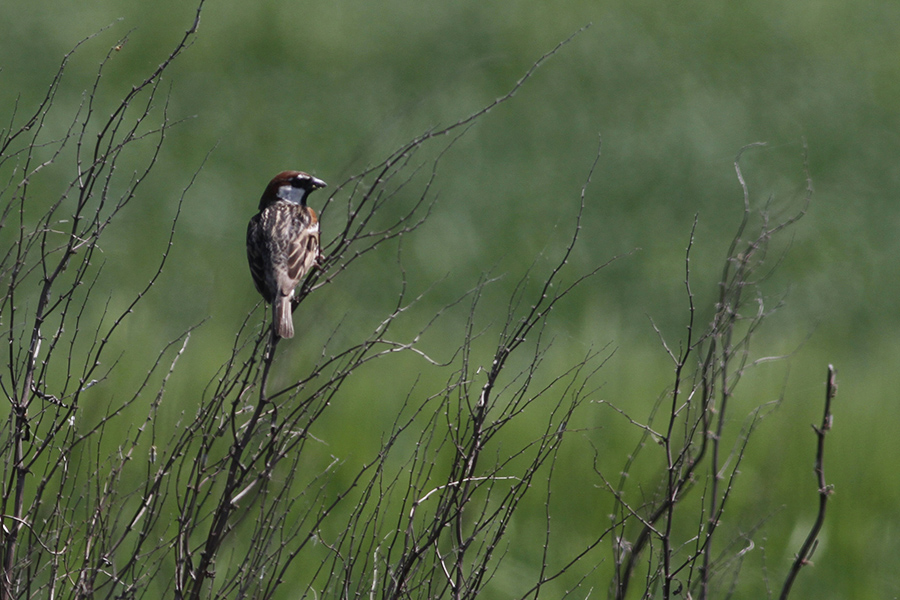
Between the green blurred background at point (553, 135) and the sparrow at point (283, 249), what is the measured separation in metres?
2.56

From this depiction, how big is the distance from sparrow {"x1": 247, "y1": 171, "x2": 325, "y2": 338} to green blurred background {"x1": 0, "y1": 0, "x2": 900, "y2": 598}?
8.39 ft

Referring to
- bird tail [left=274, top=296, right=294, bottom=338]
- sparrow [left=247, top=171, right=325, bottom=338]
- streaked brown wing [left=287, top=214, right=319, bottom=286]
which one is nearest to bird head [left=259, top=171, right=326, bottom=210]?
sparrow [left=247, top=171, right=325, bottom=338]

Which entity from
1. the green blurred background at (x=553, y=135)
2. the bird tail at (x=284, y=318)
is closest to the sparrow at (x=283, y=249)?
the bird tail at (x=284, y=318)

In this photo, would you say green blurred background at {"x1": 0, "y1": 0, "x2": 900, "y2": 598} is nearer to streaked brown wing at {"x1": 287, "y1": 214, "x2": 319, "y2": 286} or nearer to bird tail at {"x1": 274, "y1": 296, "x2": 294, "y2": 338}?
streaked brown wing at {"x1": 287, "y1": 214, "x2": 319, "y2": 286}

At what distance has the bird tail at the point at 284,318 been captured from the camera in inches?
175

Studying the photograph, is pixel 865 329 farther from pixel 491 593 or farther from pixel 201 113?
pixel 201 113

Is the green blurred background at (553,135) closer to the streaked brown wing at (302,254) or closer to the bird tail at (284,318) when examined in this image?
the streaked brown wing at (302,254)

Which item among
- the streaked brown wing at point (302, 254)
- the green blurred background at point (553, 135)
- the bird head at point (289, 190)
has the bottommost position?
the streaked brown wing at point (302, 254)

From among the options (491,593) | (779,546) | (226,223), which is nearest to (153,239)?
(226,223)

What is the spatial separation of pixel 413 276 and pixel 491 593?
442cm

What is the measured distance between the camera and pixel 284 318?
4.60 meters

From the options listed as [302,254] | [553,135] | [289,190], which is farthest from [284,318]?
[553,135]

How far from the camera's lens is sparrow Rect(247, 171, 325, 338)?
4891 mm

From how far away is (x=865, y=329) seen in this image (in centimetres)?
1118
